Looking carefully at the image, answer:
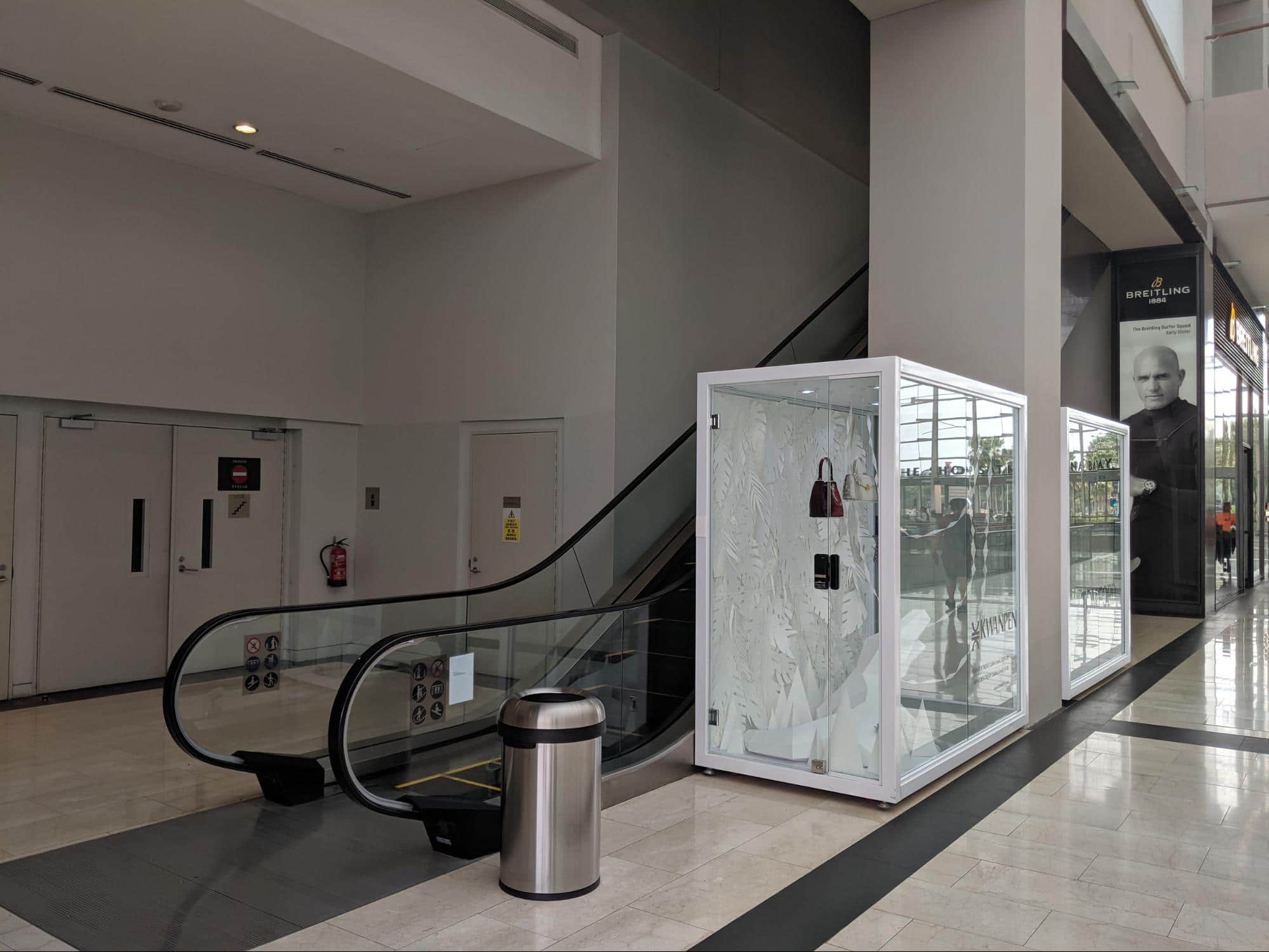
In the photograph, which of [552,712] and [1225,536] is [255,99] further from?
[1225,536]

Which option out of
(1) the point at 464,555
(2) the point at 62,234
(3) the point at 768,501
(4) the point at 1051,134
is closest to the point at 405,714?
(3) the point at 768,501

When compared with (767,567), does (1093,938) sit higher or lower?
lower

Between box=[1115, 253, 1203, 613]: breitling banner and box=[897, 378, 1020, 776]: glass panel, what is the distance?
7.71 meters

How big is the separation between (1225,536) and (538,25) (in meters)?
13.3

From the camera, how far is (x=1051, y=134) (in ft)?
23.7

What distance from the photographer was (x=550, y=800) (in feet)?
12.7

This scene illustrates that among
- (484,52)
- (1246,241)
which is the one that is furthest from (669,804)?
(1246,241)

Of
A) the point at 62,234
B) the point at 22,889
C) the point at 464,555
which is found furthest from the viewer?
the point at 464,555

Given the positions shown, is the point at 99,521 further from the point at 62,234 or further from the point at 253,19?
the point at 253,19

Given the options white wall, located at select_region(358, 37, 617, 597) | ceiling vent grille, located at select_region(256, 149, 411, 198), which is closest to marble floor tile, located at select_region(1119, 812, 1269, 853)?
white wall, located at select_region(358, 37, 617, 597)

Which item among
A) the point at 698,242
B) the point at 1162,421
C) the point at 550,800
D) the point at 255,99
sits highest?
the point at 255,99

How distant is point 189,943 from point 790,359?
7471mm

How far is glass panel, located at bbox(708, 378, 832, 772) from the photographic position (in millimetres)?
5301

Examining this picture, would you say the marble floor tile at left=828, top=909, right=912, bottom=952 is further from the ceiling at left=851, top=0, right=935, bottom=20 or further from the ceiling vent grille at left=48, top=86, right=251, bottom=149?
the ceiling vent grille at left=48, top=86, right=251, bottom=149
